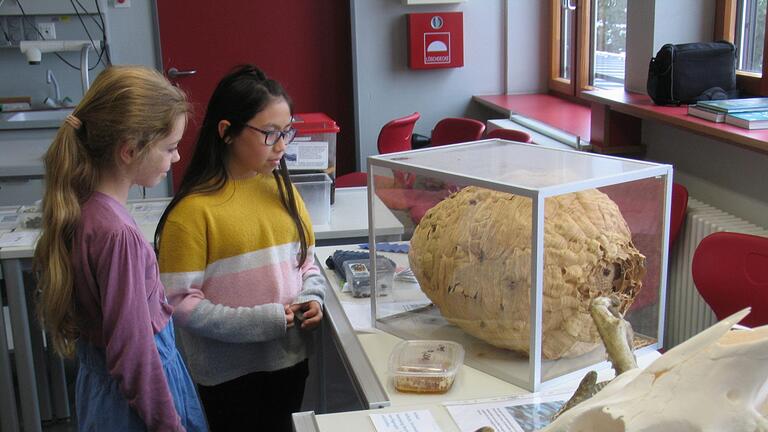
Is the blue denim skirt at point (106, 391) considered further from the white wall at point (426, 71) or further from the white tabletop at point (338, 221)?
the white wall at point (426, 71)

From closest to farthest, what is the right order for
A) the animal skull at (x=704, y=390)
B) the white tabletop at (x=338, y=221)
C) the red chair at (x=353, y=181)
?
the animal skull at (x=704, y=390) → the white tabletop at (x=338, y=221) → the red chair at (x=353, y=181)

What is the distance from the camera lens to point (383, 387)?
1.41 metres

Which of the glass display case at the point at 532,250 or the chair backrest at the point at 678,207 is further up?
the glass display case at the point at 532,250

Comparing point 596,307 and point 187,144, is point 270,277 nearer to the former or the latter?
point 596,307

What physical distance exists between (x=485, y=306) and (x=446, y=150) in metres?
0.38

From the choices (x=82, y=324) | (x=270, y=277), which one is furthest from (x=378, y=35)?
(x=82, y=324)

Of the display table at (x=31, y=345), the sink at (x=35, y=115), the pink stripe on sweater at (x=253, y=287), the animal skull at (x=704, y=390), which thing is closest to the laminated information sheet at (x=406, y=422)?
the pink stripe on sweater at (x=253, y=287)

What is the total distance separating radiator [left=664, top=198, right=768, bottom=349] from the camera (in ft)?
8.26

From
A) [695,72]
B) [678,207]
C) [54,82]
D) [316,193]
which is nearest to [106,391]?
[316,193]

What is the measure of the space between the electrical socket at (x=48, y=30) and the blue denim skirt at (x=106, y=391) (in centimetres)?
369

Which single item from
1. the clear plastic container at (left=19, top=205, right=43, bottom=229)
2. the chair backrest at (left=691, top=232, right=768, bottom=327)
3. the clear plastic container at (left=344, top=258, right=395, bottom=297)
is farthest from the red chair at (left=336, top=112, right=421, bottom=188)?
the chair backrest at (left=691, top=232, right=768, bottom=327)

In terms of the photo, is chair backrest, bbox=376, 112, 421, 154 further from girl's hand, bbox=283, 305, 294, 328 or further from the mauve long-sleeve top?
the mauve long-sleeve top

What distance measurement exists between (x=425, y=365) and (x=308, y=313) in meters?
0.42

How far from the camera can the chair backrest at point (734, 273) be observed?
1.75 meters
